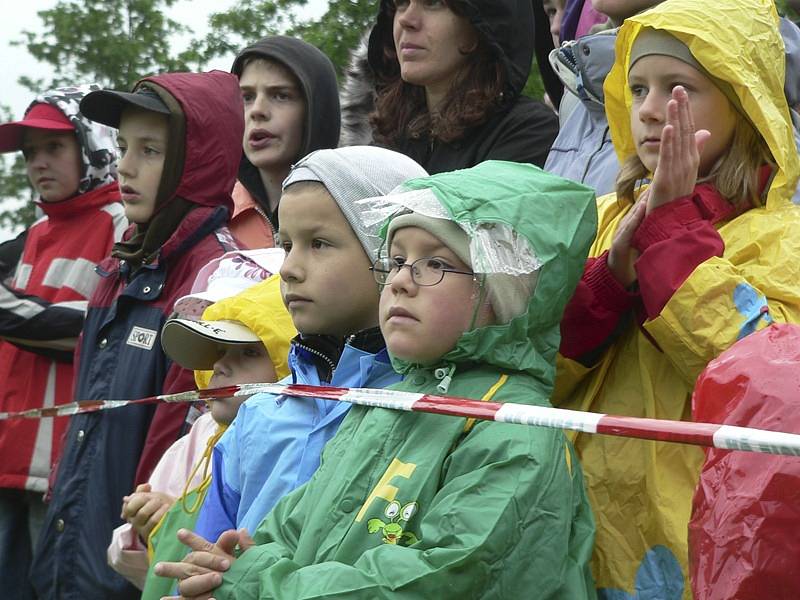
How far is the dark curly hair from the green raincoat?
157cm

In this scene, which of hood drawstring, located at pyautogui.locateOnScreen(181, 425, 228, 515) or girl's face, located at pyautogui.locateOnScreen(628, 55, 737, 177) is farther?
hood drawstring, located at pyautogui.locateOnScreen(181, 425, 228, 515)

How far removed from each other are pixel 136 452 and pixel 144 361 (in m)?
0.34

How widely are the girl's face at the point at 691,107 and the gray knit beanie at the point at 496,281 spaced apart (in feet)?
1.98

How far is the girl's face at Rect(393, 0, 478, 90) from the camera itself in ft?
18.0

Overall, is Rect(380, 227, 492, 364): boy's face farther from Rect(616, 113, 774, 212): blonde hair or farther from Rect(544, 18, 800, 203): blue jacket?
Rect(544, 18, 800, 203): blue jacket

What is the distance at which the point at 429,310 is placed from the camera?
353cm

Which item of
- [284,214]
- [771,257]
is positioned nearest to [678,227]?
[771,257]

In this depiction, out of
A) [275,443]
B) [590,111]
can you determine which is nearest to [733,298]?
[275,443]

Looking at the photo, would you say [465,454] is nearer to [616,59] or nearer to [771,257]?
[771,257]

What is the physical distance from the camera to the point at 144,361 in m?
5.48

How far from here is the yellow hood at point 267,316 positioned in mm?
4723

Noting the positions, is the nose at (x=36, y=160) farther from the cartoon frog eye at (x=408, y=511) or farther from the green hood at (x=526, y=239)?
the cartoon frog eye at (x=408, y=511)

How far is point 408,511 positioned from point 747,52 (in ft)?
5.21

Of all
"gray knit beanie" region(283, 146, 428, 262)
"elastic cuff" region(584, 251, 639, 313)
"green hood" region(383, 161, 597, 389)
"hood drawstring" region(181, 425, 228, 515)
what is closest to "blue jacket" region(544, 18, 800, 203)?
"gray knit beanie" region(283, 146, 428, 262)
